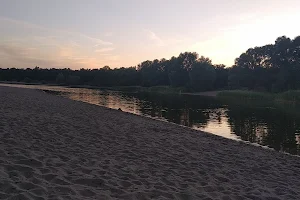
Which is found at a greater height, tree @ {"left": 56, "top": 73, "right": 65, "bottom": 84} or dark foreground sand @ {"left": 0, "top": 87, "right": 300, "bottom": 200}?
tree @ {"left": 56, "top": 73, "right": 65, "bottom": 84}

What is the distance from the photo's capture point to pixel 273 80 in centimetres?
10444

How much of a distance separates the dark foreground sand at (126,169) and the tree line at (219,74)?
3633 inches

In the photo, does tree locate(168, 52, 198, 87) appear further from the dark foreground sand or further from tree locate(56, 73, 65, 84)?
the dark foreground sand

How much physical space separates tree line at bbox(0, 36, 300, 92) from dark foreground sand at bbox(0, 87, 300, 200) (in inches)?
3633

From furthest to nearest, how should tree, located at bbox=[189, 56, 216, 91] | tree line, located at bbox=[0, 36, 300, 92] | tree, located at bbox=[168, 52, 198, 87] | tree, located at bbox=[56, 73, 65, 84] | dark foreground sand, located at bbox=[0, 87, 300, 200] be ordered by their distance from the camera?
tree, located at bbox=[56, 73, 65, 84] → tree, located at bbox=[168, 52, 198, 87] → tree, located at bbox=[189, 56, 216, 91] → tree line, located at bbox=[0, 36, 300, 92] → dark foreground sand, located at bbox=[0, 87, 300, 200]

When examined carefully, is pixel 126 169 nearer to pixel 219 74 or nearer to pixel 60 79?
pixel 219 74

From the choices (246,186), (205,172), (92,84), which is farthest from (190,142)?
(92,84)

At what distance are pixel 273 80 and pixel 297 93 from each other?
1435 inches

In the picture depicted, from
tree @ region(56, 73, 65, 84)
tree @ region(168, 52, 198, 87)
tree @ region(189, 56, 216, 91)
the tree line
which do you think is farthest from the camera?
tree @ region(56, 73, 65, 84)

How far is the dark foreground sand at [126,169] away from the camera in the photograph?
628cm

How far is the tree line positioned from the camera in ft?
334

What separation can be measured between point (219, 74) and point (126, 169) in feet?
439

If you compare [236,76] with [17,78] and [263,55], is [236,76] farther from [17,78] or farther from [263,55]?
[17,78]

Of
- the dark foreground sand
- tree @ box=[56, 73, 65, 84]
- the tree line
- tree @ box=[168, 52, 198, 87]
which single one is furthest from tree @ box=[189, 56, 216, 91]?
the dark foreground sand
